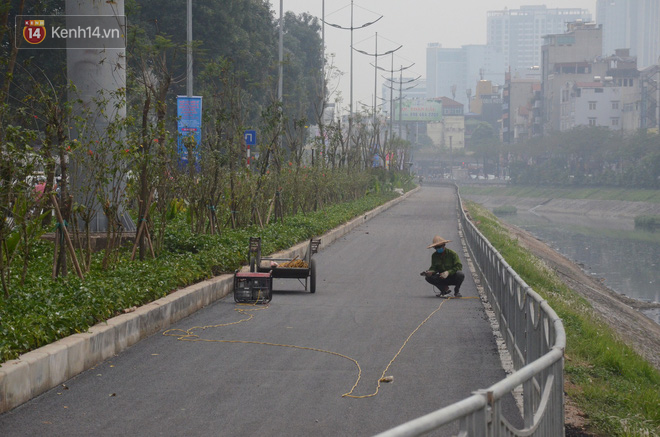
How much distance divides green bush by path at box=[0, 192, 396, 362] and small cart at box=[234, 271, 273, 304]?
2.08 ft

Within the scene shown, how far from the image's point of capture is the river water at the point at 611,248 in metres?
39.5

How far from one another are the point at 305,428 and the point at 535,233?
60.5 m

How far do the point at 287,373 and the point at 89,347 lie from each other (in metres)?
1.86

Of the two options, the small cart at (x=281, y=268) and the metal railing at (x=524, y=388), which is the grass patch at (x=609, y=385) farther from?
the small cart at (x=281, y=268)

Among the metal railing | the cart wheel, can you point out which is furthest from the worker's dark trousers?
the metal railing

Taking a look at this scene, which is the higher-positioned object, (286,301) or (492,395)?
(492,395)

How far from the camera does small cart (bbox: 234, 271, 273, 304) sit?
13.6 metres

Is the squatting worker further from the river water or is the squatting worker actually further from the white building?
the white building

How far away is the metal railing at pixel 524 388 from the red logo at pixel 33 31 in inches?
858

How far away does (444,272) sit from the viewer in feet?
49.8

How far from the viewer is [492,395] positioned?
410cm

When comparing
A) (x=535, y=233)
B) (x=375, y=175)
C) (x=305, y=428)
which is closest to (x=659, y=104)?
(x=535, y=233)

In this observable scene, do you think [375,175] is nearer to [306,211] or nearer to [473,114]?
[306,211]

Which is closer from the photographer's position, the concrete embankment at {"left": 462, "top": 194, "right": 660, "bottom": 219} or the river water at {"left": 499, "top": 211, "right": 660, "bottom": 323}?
the river water at {"left": 499, "top": 211, "right": 660, "bottom": 323}
